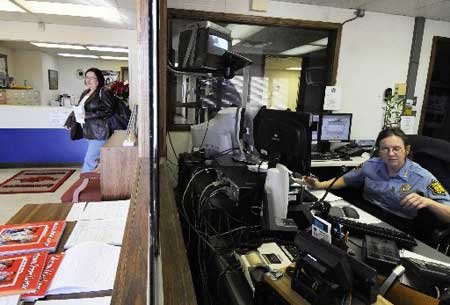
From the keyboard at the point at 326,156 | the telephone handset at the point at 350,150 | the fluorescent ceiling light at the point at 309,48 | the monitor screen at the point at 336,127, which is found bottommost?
the keyboard at the point at 326,156

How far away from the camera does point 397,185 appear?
77.1 inches

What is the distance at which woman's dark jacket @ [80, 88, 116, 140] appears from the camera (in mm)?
2918

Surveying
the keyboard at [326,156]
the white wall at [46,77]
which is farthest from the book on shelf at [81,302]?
the white wall at [46,77]

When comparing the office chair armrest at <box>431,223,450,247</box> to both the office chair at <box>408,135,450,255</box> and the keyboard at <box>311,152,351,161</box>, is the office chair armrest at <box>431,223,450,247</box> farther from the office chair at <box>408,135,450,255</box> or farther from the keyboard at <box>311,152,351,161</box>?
the keyboard at <box>311,152,351,161</box>

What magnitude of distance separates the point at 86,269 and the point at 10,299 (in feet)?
0.60

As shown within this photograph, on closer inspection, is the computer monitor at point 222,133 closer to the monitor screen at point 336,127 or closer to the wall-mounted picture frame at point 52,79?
the monitor screen at point 336,127

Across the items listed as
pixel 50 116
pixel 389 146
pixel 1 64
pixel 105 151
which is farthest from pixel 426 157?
pixel 1 64

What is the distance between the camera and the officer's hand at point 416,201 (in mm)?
1673

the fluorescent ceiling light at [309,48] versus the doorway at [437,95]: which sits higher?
the fluorescent ceiling light at [309,48]

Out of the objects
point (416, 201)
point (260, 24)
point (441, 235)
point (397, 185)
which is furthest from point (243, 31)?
point (441, 235)

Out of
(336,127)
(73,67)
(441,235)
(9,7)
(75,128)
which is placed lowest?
(441,235)

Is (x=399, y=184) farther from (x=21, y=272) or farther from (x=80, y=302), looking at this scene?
(x=21, y=272)

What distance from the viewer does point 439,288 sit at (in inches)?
37.9

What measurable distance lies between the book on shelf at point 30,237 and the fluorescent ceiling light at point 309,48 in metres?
3.52
